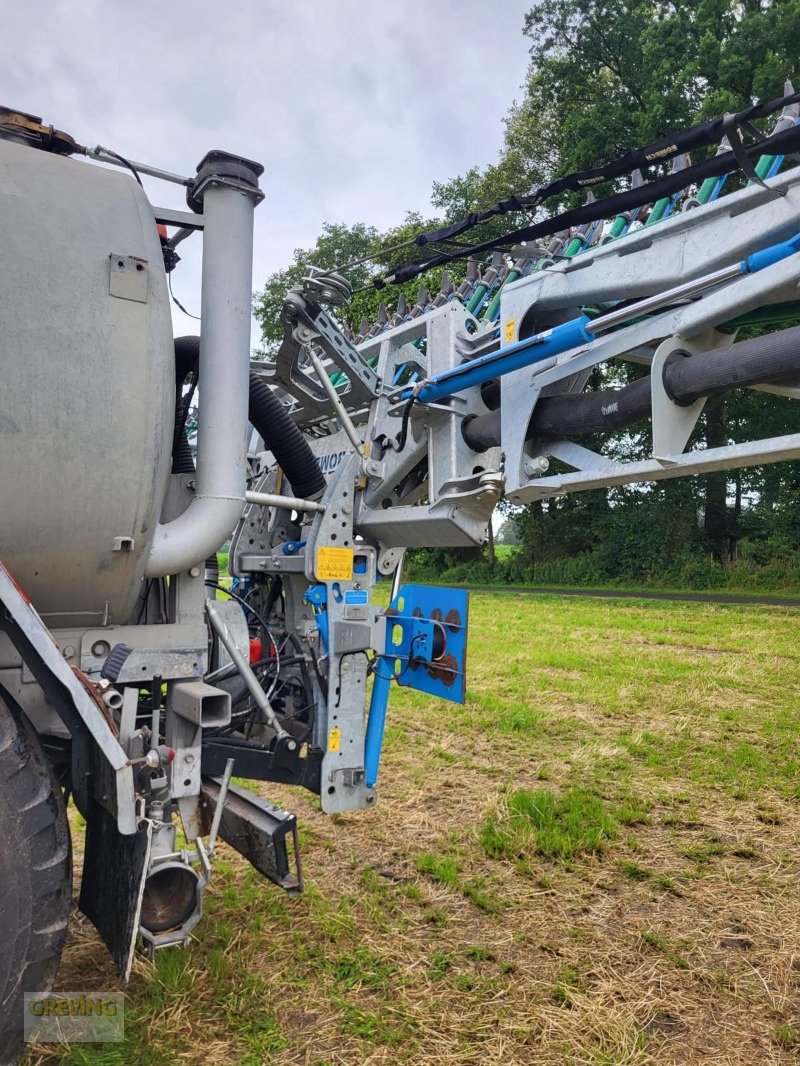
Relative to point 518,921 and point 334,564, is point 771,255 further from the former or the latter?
point 518,921

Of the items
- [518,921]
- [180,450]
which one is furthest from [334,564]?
[518,921]

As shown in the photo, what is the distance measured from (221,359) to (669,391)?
5.19 feet

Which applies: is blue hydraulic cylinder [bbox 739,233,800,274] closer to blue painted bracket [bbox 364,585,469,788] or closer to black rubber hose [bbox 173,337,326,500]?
blue painted bracket [bbox 364,585,469,788]

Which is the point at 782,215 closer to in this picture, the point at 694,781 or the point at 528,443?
the point at 528,443

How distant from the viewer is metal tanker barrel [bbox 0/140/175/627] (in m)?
2.13

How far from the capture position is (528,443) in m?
3.46

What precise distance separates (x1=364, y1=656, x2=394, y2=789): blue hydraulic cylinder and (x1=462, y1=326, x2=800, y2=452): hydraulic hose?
1077 millimetres

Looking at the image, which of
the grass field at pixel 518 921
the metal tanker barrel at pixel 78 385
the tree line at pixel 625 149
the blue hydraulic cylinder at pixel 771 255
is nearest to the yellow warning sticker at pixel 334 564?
the metal tanker barrel at pixel 78 385

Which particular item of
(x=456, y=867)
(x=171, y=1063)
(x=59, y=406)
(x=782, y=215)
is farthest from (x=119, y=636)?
(x=782, y=215)

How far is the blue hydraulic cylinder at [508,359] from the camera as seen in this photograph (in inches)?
120

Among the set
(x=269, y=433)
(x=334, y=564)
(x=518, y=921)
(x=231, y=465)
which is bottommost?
(x=518, y=921)

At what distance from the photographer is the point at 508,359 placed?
3.26m

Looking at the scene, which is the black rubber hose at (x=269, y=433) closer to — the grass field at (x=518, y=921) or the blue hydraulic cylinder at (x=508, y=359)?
the blue hydraulic cylinder at (x=508, y=359)

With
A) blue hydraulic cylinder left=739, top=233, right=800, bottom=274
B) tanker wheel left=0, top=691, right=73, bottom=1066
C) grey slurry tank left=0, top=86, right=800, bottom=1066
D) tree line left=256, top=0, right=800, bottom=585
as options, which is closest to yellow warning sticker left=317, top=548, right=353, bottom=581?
grey slurry tank left=0, top=86, right=800, bottom=1066
